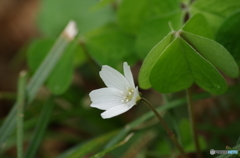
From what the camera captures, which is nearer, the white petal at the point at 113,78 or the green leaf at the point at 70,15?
the white petal at the point at 113,78

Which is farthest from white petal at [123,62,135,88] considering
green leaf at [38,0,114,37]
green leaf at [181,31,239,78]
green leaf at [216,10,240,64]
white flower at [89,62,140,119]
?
green leaf at [38,0,114,37]

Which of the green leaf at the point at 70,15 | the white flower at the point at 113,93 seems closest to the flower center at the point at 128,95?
the white flower at the point at 113,93

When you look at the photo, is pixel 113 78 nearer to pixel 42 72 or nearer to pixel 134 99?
pixel 134 99

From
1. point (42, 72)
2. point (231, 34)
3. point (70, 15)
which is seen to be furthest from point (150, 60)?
point (70, 15)

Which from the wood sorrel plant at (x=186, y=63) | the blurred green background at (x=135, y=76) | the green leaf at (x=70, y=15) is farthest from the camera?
the green leaf at (x=70, y=15)

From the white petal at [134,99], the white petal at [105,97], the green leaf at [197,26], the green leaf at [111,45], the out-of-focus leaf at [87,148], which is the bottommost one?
the out-of-focus leaf at [87,148]

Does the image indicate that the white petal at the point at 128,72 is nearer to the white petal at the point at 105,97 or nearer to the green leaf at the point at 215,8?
the white petal at the point at 105,97
